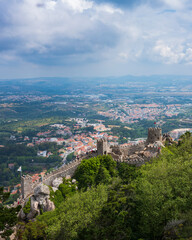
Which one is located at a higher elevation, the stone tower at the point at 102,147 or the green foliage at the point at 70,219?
the stone tower at the point at 102,147

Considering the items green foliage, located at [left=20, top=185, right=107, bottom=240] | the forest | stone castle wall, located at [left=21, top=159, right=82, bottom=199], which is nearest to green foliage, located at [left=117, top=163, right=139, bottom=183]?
the forest

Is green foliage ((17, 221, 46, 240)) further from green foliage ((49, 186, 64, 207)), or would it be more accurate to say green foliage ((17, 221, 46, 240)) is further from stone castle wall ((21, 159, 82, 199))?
stone castle wall ((21, 159, 82, 199))

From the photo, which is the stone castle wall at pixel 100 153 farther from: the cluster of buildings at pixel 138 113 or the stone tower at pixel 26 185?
the cluster of buildings at pixel 138 113

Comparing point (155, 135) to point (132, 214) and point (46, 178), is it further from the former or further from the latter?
point (132, 214)

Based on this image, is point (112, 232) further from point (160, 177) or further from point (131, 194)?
point (160, 177)

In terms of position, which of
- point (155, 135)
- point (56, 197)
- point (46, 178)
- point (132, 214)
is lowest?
point (56, 197)

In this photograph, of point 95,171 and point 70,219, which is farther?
point 95,171

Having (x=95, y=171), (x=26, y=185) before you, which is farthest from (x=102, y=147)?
(x=26, y=185)

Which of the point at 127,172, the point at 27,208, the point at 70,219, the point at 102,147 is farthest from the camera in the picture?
the point at 102,147

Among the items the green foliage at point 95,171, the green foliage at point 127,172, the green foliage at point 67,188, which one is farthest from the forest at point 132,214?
the green foliage at point 95,171
